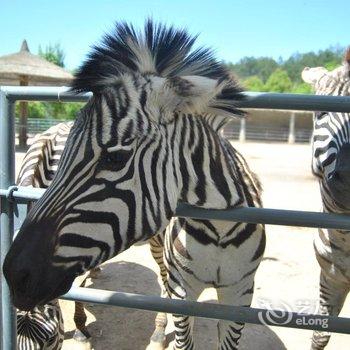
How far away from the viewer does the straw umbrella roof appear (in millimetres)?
15454

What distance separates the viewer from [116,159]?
4.59ft

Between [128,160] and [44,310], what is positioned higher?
[128,160]

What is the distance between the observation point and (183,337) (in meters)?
2.68

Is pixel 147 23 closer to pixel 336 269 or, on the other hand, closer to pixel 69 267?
pixel 69 267

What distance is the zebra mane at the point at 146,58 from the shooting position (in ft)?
5.05

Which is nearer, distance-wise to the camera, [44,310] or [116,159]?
[116,159]

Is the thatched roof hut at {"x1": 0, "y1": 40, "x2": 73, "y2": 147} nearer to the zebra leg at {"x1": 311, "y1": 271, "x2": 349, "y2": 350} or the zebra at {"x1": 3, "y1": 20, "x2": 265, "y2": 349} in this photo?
the zebra leg at {"x1": 311, "y1": 271, "x2": 349, "y2": 350}

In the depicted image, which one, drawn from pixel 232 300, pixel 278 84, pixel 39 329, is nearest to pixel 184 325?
pixel 232 300

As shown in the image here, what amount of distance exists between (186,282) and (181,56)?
4.39ft

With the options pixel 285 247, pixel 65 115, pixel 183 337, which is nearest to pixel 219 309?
pixel 183 337

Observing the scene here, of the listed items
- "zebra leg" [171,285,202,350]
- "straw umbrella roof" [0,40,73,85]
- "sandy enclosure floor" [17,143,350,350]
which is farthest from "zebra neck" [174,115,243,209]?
"straw umbrella roof" [0,40,73,85]

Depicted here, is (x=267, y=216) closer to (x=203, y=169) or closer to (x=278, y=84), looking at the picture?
(x=203, y=169)

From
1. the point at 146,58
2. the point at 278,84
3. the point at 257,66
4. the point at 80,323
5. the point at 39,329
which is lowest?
the point at 80,323

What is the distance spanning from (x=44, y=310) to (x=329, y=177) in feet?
6.69
